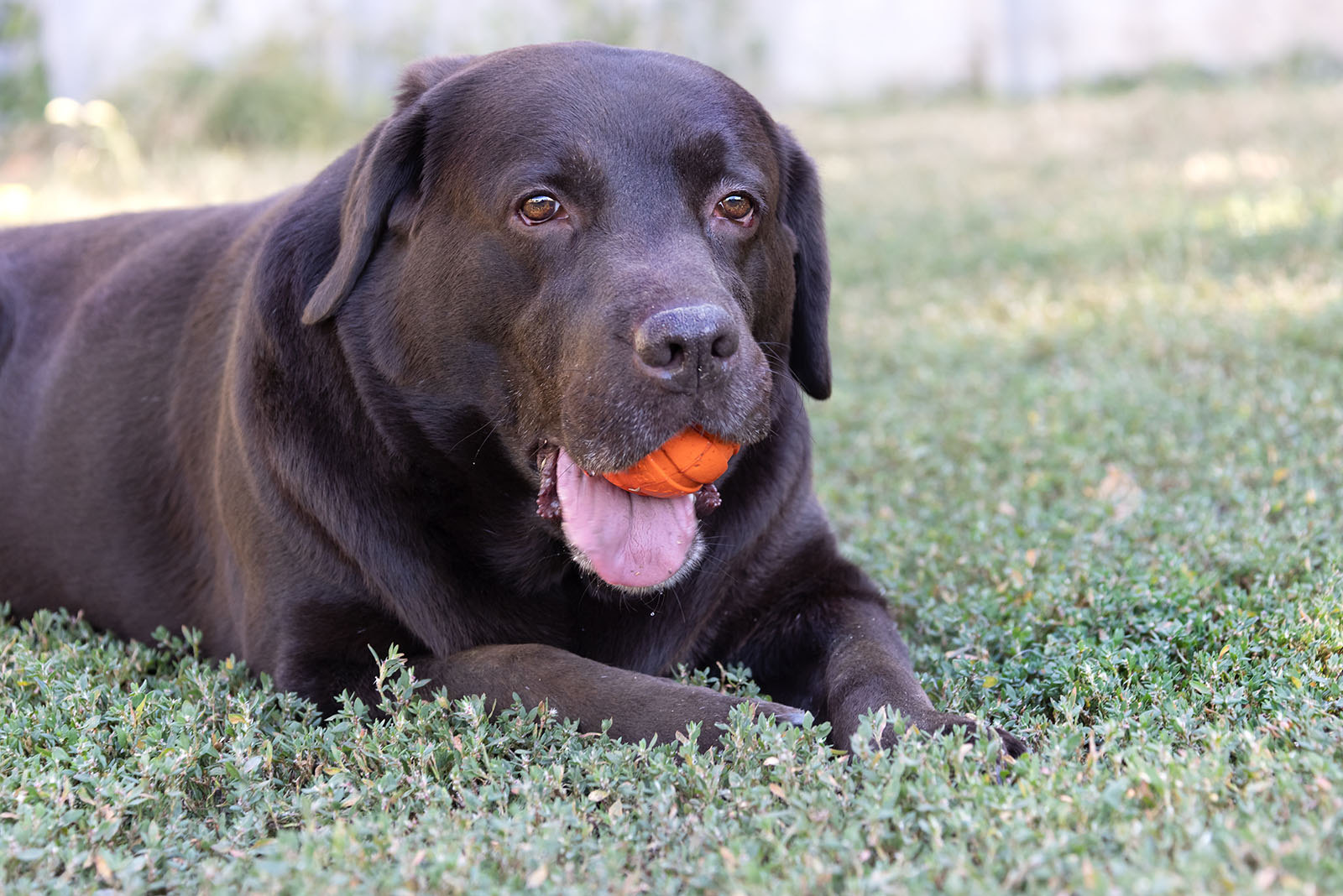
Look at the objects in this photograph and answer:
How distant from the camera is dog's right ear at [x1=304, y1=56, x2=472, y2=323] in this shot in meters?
2.79

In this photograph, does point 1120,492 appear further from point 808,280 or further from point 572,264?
point 572,264

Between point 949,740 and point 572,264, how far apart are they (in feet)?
3.71

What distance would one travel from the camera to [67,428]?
3568mm

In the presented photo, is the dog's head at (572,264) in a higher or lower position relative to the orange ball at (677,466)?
higher

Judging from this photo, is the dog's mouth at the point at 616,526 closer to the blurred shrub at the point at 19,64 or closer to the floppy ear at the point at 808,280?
the floppy ear at the point at 808,280

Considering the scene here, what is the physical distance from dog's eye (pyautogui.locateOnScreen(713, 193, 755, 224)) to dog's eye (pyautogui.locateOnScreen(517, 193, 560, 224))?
1.13 feet

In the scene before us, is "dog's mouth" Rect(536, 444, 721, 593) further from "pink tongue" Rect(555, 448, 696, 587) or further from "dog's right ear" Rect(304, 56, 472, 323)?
"dog's right ear" Rect(304, 56, 472, 323)

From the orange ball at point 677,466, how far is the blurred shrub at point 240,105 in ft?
33.7

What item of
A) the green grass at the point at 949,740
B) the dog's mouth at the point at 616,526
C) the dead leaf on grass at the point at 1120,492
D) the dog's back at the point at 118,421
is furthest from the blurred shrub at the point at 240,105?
the dog's mouth at the point at 616,526

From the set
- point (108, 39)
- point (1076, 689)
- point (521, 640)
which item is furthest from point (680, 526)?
point (108, 39)

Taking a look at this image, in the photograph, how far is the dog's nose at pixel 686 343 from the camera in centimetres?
244

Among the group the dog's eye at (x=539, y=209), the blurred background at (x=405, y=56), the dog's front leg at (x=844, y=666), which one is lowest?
the blurred background at (x=405, y=56)

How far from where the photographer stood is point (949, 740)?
2244mm

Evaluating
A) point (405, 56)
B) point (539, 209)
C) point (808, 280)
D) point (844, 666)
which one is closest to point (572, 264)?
point (539, 209)
